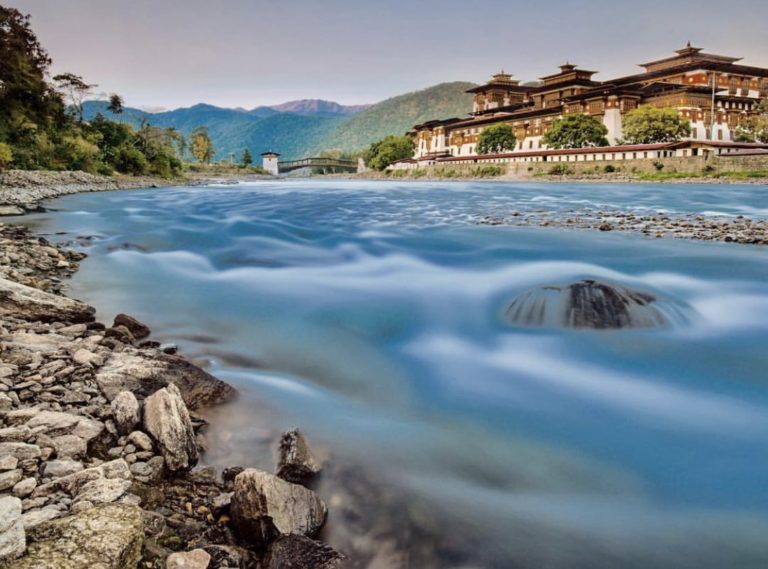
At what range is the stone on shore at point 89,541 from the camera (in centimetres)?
208

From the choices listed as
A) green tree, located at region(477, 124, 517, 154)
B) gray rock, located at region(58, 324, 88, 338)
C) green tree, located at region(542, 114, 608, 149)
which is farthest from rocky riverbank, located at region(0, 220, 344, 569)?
green tree, located at region(477, 124, 517, 154)

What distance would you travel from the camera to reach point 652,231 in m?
14.0

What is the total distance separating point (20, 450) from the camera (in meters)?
2.96

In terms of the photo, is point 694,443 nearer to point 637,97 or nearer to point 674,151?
point 674,151

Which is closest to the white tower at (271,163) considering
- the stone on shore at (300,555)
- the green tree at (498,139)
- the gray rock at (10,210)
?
the green tree at (498,139)

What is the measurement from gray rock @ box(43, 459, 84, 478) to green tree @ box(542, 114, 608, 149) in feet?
201

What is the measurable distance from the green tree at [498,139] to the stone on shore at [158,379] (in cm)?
7132

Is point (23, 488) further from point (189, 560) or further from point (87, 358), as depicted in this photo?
point (87, 358)

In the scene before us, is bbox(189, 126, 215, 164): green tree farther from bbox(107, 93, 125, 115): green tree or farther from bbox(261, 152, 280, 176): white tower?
bbox(107, 93, 125, 115): green tree

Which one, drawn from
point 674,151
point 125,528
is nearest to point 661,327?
point 125,528

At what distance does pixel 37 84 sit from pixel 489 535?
41757 mm

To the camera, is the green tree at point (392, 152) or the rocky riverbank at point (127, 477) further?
the green tree at point (392, 152)

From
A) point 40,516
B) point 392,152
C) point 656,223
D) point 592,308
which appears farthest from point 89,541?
point 392,152

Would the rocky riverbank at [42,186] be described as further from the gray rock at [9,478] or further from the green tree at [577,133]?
the green tree at [577,133]
